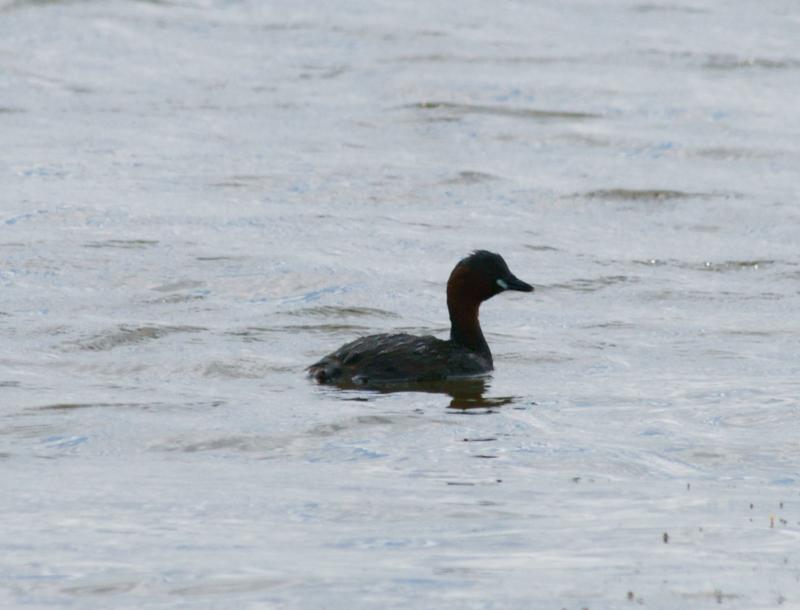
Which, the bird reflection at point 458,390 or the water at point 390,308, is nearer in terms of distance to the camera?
the water at point 390,308

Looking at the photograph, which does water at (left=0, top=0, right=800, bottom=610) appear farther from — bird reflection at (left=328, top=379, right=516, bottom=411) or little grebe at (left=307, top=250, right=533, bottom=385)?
little grebe at (left=307, top=250, right=533, bottom=385)

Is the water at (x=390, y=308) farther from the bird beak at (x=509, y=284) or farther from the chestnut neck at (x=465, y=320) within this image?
the bird beak at (x=509, y=284)

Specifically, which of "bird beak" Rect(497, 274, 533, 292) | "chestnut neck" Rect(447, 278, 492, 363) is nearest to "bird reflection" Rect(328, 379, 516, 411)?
"chestnut neck" Rect(447, 278, 492, 363)

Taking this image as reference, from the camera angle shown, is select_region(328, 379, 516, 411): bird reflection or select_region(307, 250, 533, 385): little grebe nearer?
select_region(328, 379, 516, 411): bird reflection

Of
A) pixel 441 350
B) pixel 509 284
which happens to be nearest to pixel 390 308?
pixel 509 284

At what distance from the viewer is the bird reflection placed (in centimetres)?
1193

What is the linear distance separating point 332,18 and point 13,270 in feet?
59.5

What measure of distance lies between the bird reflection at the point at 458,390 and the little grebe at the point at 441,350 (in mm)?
50

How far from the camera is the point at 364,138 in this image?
23.7m

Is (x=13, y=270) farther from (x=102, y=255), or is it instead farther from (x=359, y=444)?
(x=359, y=444)

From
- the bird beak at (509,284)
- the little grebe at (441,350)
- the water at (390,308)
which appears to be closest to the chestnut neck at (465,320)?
the little grebe at (441,350)

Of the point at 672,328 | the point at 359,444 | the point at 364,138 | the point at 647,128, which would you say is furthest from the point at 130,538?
the point at 647,128

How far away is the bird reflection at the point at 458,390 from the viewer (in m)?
11.9

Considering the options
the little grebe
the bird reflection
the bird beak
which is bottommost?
the bird reflection
